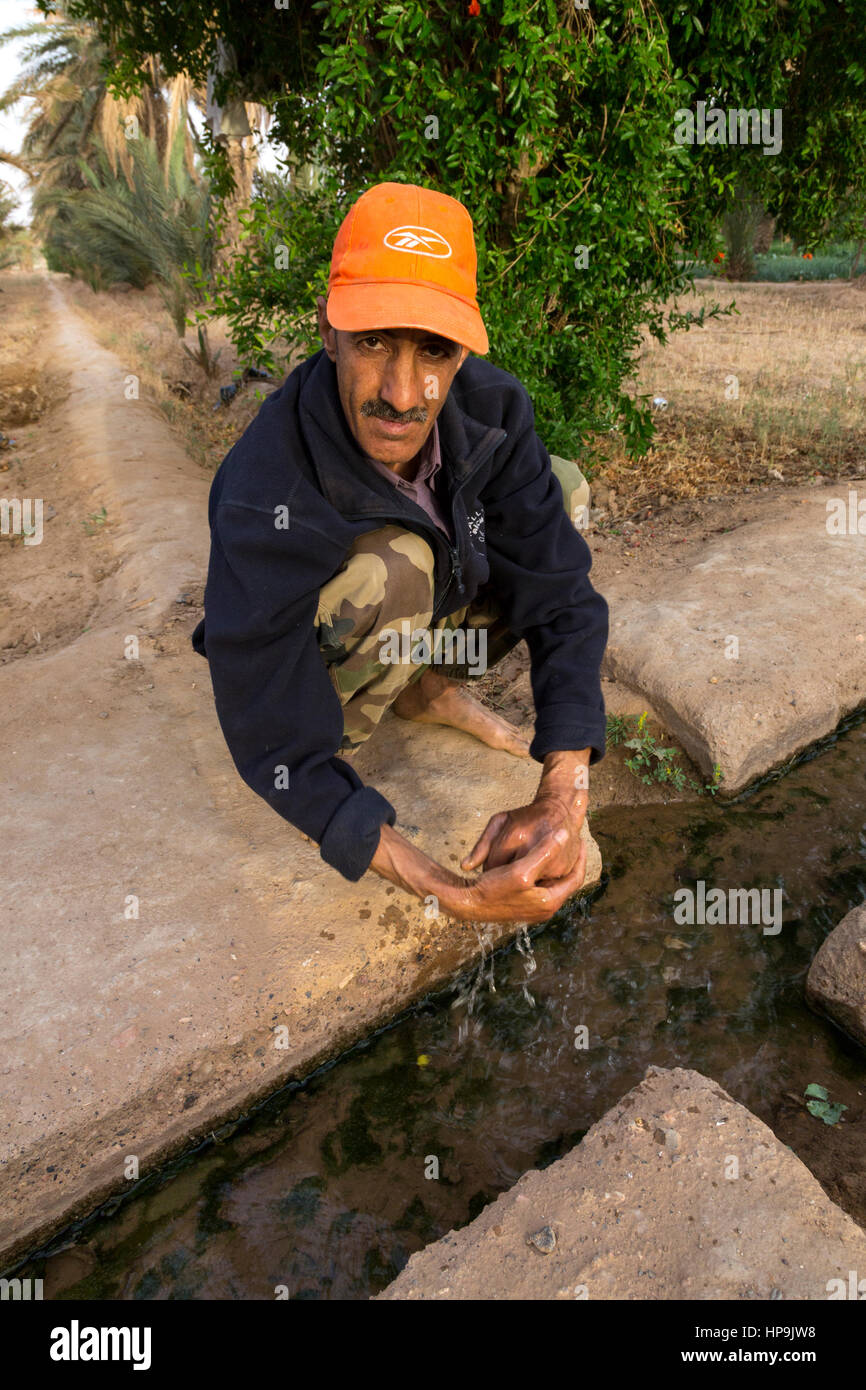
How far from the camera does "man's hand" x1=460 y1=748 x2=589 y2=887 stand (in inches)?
73.2

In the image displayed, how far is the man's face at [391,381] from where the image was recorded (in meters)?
1.63

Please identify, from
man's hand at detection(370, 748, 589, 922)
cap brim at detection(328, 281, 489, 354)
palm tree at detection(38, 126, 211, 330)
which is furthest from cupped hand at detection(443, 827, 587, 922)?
palm tree at detection(38, 126, 211, 330)

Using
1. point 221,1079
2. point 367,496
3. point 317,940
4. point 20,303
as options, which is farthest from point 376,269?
point 20,303

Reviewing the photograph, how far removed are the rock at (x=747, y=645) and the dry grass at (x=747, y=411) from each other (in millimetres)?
973

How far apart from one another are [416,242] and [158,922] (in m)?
1.52

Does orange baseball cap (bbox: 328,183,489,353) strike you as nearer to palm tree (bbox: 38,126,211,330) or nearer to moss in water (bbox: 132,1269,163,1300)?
moss in water (bbox: 132,1269,163,1300)

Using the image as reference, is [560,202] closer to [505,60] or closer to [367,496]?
[505,60]

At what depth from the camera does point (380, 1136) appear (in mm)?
1843

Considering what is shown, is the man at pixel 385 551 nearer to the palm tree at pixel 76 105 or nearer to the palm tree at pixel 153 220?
the palm tree at pixel 153 220

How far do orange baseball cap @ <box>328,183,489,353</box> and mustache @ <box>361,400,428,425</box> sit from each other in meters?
0.17

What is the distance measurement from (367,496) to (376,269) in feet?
1.37

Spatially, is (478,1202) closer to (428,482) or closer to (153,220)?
(428,482)

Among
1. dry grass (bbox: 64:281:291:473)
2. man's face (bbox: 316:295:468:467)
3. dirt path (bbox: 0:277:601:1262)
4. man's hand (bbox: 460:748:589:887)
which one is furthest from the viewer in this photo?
dry grass (bbox: 64:281:291:473)

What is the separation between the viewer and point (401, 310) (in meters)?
1.52
